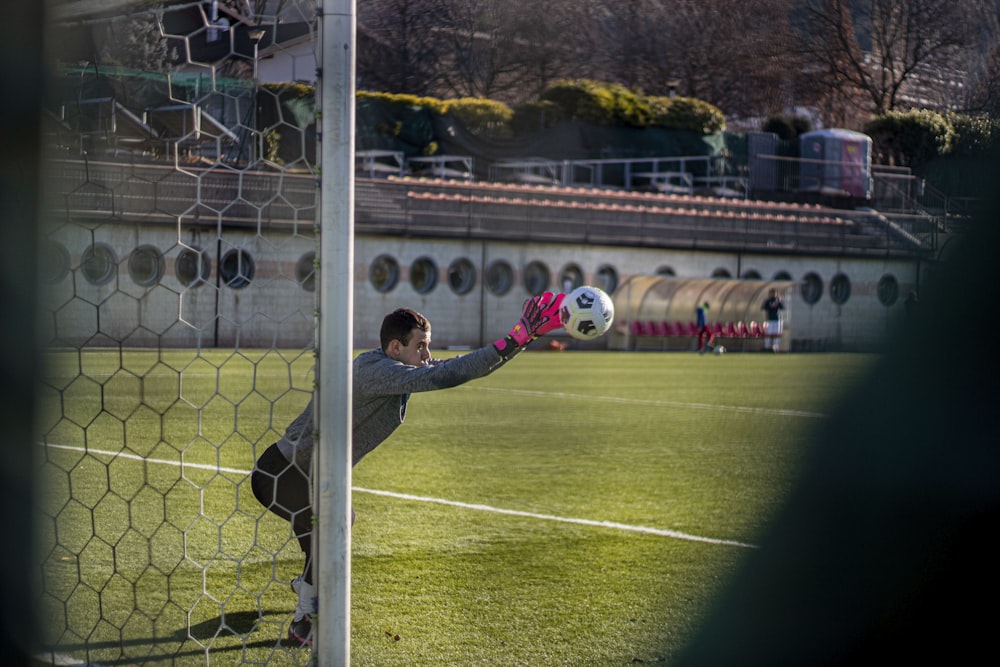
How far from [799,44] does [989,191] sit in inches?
60.8

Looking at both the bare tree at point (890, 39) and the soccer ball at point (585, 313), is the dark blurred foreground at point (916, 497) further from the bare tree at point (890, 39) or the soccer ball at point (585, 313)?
the soccer ball at point (585, 313)

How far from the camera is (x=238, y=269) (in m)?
2.56

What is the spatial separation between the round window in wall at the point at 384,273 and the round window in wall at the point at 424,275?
0.61m

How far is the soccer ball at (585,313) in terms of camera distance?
3.45m

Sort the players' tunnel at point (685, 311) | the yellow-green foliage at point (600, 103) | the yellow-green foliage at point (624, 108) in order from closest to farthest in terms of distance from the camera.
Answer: the yellow-green foliage at point (624, 108)
the yellow-green foliage at point (600, 103)
the players' tunnel at point (685, 311)

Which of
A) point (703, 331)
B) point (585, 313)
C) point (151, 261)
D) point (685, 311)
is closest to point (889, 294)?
point (585, 313)

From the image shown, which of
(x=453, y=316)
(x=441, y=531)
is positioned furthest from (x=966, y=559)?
(x=453, y=316)

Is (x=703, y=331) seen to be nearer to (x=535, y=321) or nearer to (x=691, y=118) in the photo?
(x=691, y=118)

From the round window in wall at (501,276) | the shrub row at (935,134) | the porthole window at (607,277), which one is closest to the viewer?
the shrub row at (935,134)

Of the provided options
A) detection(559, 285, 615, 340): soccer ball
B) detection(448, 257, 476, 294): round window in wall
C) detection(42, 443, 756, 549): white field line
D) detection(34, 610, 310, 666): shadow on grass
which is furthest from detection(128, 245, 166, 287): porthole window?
detection(448, 257, 476, 294): round window in wall

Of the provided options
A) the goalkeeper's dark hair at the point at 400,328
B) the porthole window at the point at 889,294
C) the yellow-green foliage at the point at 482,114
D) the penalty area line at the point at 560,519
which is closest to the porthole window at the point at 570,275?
the yellow-green foliage at the point at 482,114

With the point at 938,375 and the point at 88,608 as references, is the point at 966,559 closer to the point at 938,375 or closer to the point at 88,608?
the point at 938,375

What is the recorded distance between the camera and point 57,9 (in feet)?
8.30

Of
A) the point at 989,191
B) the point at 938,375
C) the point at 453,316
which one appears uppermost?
the point at 989,191
